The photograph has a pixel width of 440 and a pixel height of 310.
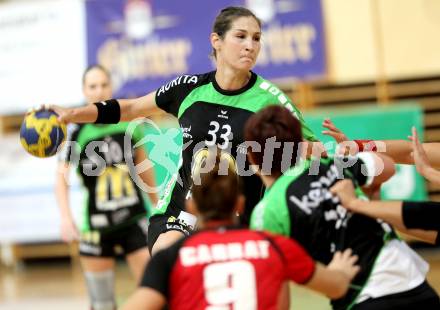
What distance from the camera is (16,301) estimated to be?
27.5ft

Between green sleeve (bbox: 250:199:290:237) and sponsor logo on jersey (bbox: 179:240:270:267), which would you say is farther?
green sleeve (bbox: 250:199:290:237)

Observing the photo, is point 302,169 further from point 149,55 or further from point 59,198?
point 149,55

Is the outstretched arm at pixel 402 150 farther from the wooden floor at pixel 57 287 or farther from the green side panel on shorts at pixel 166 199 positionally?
the wooden floor at pixel 57 287

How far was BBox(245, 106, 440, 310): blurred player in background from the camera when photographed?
2.93 m

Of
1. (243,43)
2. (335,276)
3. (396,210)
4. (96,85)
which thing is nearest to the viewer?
(335,276)

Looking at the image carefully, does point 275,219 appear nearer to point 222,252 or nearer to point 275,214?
point 275,214

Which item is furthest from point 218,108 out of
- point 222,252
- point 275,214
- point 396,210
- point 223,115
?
point 222,252

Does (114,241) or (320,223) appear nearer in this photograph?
(320,223)

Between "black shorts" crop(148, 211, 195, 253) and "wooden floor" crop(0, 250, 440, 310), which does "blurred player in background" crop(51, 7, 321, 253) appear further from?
"wooden floor" crop(0, 250, 440, 310)

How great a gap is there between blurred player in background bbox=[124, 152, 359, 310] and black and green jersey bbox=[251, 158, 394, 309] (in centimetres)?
22

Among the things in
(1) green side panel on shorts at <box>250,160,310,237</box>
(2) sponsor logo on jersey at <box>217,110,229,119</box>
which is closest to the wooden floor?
(2) sponsor logo on jersey at <box>217,110,229,119</box>

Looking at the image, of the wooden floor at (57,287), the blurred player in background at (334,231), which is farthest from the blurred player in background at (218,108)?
the wooden floor at (57,287)

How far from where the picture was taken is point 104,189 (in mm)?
6258

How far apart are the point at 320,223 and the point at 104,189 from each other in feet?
11.7
